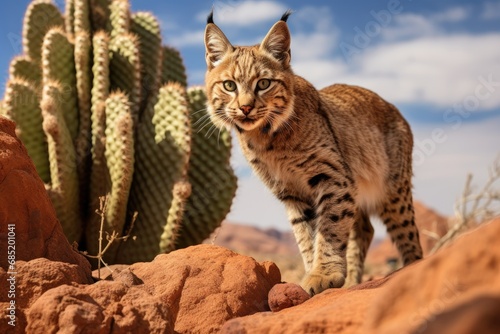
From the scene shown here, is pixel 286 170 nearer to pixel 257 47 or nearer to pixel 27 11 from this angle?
pixel 257 47

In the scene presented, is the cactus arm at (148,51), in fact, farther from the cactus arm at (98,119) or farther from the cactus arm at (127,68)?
the cactus arm at (98,119)

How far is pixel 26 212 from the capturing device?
3.36m

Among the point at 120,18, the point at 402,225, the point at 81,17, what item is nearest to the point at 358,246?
the point at 402,225

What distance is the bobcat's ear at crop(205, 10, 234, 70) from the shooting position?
4.59 metres

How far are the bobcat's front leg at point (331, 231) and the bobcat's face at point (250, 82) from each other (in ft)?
2.09

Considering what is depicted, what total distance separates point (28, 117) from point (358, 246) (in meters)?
3.63

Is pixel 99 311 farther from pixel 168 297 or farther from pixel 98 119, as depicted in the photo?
pixel 98 119

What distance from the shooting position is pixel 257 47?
461cm

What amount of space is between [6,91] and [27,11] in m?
1.59

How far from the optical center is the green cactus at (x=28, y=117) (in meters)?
6.09

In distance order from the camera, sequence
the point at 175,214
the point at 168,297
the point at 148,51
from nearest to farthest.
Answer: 1. the point at 168,297
2. the point at 175,214
3. the point at 148,51

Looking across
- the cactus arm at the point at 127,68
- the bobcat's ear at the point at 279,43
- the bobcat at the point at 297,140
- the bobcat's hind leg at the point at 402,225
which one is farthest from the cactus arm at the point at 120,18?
the bobcat's hind leg at the point at 402,225

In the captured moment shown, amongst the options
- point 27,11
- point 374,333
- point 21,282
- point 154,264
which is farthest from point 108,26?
point 374,333

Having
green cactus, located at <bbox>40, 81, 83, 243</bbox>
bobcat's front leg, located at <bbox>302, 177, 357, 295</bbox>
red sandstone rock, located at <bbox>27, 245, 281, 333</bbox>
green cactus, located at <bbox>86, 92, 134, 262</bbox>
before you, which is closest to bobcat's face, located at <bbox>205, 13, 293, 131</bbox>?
bobcat's front leg, located at <bbox>302, 177, 357, 295</bbox>
